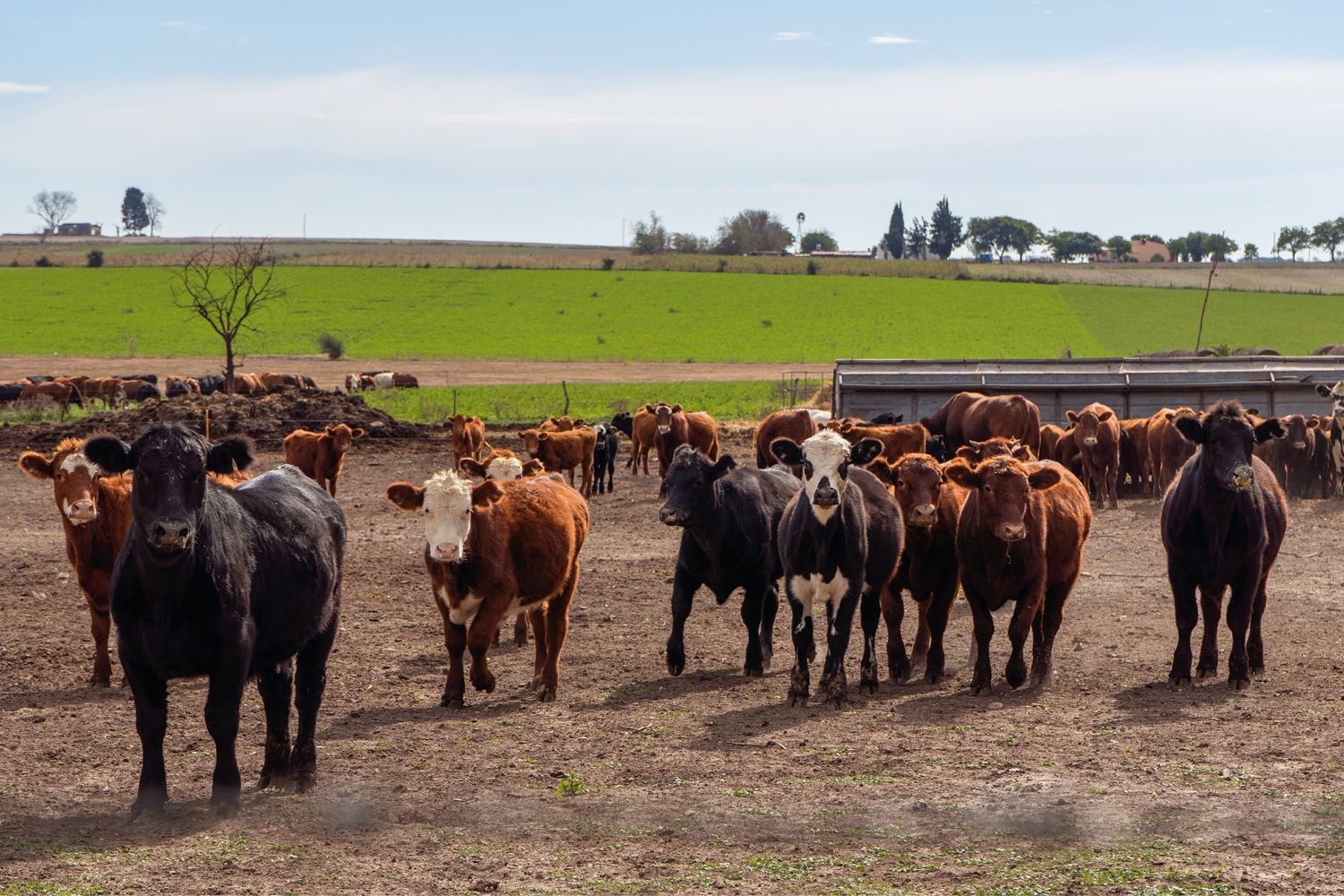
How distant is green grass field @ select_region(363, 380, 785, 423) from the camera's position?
4044cm

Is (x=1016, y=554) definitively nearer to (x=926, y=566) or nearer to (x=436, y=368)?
(x=926, y=566)

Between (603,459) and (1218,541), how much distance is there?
14.7 metres

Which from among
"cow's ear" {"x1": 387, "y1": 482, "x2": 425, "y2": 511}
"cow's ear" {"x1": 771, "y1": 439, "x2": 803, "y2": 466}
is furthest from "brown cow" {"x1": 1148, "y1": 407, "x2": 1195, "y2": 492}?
"cow's ear" {"x1": 387, "y1": 482, "x2": 425, "y2": 511}

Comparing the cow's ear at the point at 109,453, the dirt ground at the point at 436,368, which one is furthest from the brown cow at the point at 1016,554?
the dirt ground at the point at 436,368

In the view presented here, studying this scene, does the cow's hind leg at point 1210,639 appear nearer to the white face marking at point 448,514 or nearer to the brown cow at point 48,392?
the white face marking at point 448,514

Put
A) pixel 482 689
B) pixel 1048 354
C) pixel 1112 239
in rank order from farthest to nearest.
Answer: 1. pixel 1112 239
2. pixel 1048 354
3. pixel 482 689

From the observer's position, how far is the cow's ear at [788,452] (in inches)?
409

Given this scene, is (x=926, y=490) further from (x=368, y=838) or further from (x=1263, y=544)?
(x=368, y=838)

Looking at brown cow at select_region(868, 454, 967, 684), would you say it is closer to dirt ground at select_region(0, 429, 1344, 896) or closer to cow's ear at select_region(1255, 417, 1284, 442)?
dirt ground at select_region(0, 429, 1344, 896)

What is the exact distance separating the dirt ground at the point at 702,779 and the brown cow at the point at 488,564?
35 cm

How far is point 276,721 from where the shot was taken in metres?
7.70

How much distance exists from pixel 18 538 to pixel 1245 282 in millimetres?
98137

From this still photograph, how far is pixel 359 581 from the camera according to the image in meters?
15.2

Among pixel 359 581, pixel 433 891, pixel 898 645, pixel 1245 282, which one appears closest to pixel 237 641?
pixel 433 891
